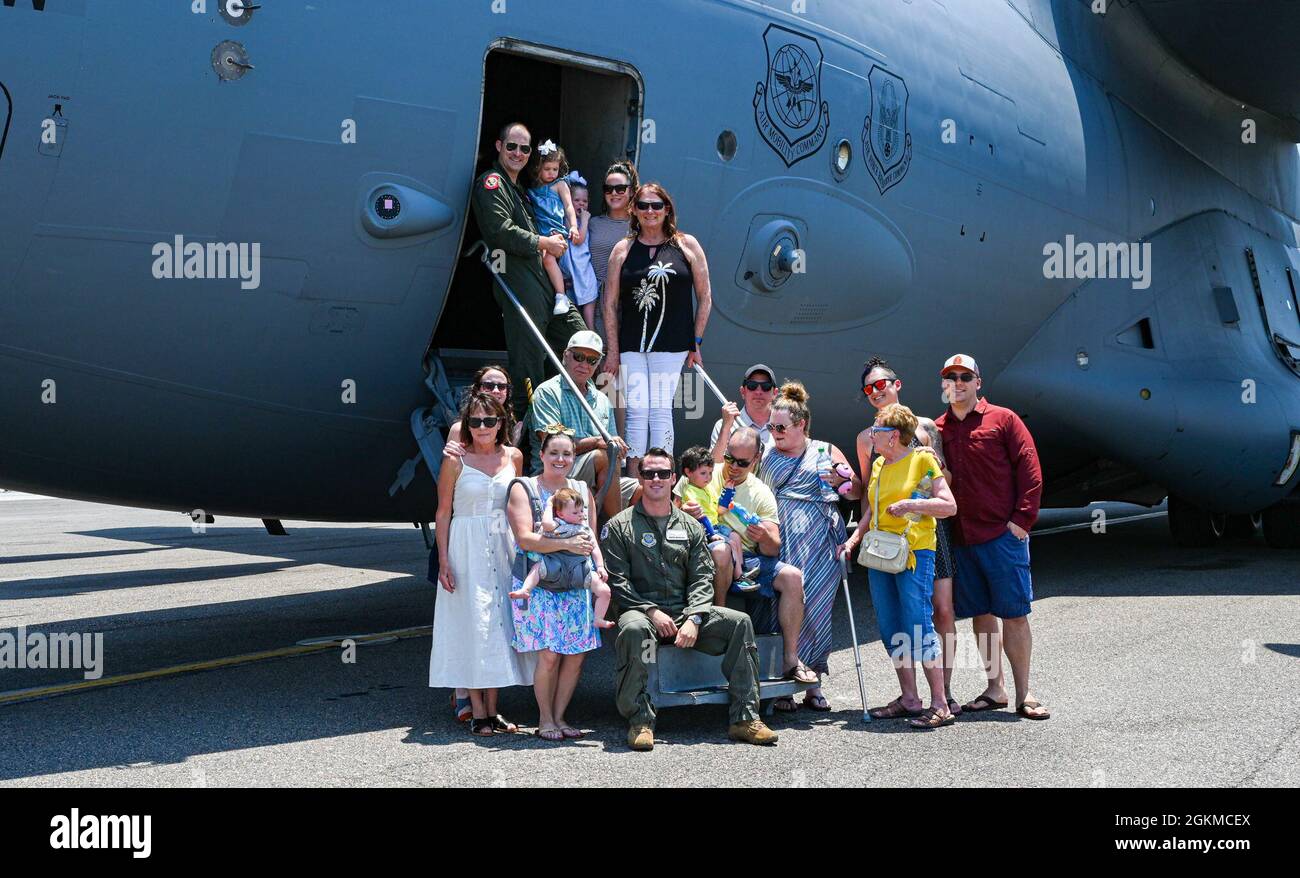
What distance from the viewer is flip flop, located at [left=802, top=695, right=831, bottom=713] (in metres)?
6.44

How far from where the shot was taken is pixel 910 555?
20.3 feet

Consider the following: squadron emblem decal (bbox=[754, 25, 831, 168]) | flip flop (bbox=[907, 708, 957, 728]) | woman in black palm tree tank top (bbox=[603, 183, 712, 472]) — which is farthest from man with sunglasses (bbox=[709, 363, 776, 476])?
squadron emblem decal (bbox=[754, 25, 831, 168])

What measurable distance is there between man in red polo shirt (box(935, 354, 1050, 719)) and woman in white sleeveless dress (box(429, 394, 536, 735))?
238 centimetres

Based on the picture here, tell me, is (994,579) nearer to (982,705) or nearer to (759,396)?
(982,705)

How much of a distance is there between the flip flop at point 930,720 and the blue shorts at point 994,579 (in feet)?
2.02

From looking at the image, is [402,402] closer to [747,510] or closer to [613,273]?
[613,273]

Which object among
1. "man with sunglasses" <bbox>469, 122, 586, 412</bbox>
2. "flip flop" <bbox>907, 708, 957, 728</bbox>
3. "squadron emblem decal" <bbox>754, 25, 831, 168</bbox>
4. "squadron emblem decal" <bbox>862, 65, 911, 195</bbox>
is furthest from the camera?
"squadron emblem decal" <bbox>862, 65, 911, 195</bbox>

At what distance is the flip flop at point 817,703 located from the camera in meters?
6.44

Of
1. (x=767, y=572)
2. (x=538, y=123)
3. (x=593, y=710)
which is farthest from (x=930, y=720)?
(x=538, y=123)

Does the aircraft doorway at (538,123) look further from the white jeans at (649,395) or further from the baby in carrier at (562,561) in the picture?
the baby in carrier at (562,561)

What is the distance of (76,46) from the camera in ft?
17.9

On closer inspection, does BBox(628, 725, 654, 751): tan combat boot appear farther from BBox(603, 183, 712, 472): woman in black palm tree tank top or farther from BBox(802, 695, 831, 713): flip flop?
BBox(603, 183, 712, 472): woman in black palm tree tank top
